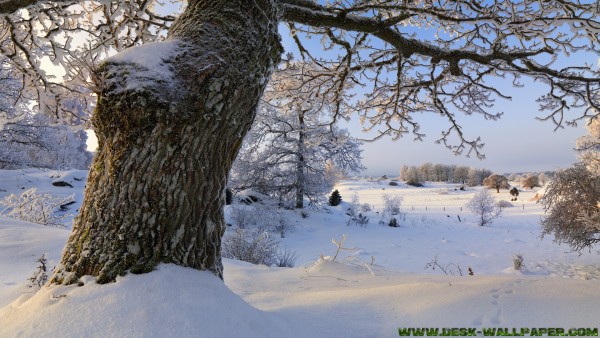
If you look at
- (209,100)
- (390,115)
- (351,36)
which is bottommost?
(209,100)

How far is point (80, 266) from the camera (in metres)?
1.46

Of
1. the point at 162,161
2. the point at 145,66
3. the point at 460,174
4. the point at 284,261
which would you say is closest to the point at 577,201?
the point at 284,261

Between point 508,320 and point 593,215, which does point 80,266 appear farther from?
point 593,215

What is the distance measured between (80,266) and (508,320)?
205 cm

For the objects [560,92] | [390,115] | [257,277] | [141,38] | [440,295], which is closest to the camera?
[440,295]

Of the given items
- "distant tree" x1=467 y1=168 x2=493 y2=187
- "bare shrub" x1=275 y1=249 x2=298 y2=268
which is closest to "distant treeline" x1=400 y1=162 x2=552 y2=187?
"distant tree" x1=467 y1=168 x2=493 y2=187

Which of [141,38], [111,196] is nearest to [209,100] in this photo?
[111,196]

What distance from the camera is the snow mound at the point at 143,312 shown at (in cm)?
114

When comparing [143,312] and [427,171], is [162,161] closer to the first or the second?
[143,312]

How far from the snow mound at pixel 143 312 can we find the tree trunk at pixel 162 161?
0.33ft

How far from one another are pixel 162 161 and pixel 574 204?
30.1 ft

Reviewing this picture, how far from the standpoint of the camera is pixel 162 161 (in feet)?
4.90

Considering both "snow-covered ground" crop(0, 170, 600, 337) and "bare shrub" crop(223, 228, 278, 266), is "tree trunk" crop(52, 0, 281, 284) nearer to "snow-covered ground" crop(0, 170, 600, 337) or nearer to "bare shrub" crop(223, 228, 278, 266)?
"snow-covered ground" crop(0, 170, 600, 337)

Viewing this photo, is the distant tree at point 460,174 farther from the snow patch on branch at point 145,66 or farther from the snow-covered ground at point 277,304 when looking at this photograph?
the snow patch on branch at point 145,66
